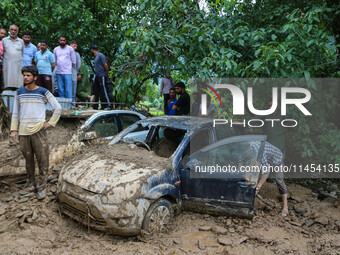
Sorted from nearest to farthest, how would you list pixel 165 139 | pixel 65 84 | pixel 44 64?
pixel 165 139
pixel 44 64
pixel 65 84

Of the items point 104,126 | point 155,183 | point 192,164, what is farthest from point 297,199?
point 104,126

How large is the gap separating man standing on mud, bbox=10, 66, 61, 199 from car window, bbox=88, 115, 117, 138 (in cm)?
113

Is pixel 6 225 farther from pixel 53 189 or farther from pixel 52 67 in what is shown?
pixel 52 67

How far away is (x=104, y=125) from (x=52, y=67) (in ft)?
10.0

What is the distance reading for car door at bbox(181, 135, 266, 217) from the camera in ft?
13.7

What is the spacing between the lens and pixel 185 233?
4102 millimetres

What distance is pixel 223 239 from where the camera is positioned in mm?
3947

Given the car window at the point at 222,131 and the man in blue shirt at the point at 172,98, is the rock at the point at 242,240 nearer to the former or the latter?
the car window at the point at 222,131

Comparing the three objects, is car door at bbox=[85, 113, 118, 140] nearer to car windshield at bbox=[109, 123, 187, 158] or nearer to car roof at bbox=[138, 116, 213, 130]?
car windshield at bbox=[109, 123, 187, 158]

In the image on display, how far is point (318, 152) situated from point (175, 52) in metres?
3.80

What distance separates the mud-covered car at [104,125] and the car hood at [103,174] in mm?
1338

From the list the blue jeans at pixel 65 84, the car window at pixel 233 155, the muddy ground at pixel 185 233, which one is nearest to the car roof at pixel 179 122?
the car window at pixel 233 155

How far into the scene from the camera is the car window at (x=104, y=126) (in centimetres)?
577

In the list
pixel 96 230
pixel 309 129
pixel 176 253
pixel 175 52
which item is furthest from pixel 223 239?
pixel 175 52
